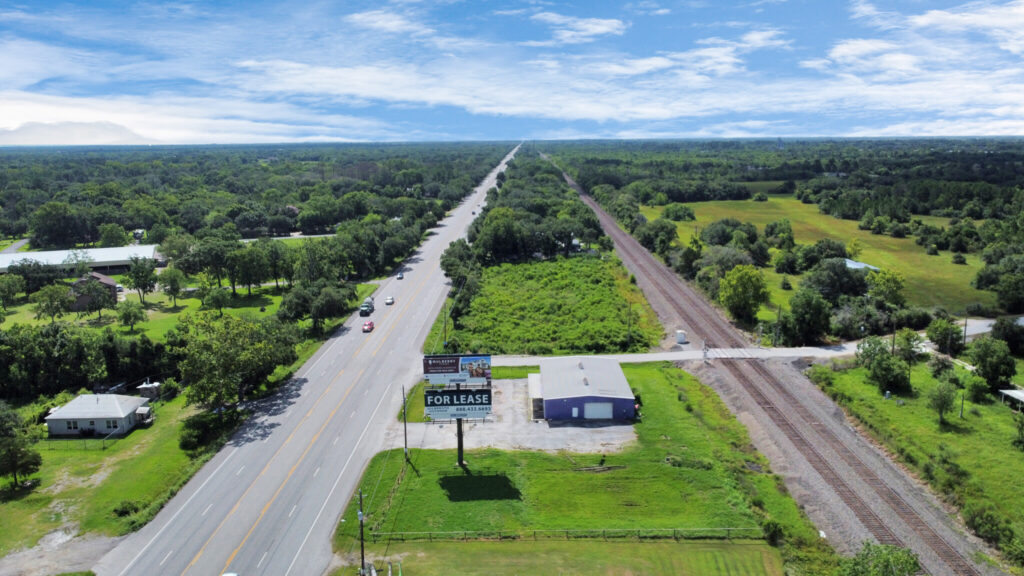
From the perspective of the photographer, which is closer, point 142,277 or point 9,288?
point 9,288

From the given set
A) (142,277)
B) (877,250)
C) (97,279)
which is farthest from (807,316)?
(97,279)

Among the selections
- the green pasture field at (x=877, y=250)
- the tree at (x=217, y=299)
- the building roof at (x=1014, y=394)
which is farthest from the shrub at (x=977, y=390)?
the tree at (x=217, y=299)

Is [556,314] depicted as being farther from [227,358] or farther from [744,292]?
[227,358]

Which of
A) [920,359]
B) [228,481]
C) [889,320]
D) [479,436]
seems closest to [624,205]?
[889,320]

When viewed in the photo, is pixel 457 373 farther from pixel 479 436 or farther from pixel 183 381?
pixel 183 381

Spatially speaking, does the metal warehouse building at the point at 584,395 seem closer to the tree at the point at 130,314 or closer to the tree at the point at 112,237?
the tree at the point at 130,314

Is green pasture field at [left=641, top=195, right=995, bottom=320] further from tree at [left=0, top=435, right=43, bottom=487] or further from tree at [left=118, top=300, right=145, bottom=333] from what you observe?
tree at [left=118, top=300, right=145, bottom=333]
